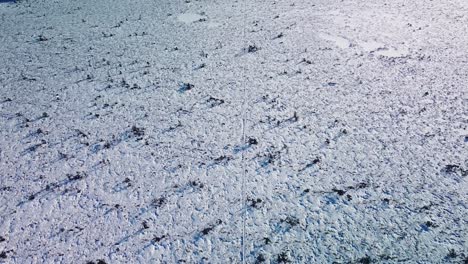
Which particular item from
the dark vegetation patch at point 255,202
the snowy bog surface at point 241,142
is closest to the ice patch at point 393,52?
the snowy bog surface at point 241,142

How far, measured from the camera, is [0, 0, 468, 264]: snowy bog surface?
4.53ft

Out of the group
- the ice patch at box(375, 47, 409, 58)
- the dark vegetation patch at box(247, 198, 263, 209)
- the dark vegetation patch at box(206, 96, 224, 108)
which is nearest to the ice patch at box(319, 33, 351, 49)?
the ice patch at box(375, 47, 409, 58)

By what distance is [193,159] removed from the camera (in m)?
1.76

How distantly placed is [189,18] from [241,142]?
6.27 feet

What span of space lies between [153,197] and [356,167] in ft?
3.02

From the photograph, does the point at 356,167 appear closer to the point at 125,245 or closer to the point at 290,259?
the point at 290,259

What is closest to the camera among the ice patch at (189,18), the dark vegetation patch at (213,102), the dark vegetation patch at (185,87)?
the dark vegetation patch at (213,102)

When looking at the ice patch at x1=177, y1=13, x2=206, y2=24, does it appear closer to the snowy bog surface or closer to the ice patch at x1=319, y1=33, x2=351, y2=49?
the snowy bog surface

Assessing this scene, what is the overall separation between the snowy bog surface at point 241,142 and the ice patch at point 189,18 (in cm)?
14

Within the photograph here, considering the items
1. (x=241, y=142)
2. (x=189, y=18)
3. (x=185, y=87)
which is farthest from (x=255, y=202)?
(x=189, y=18)

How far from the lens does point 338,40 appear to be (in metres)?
2.76

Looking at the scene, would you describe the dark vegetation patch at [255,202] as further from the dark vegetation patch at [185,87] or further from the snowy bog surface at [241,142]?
the dark vegetation patch at [185,87]

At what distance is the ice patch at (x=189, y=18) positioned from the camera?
328 cm

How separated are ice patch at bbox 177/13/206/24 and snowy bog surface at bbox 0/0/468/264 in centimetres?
14
